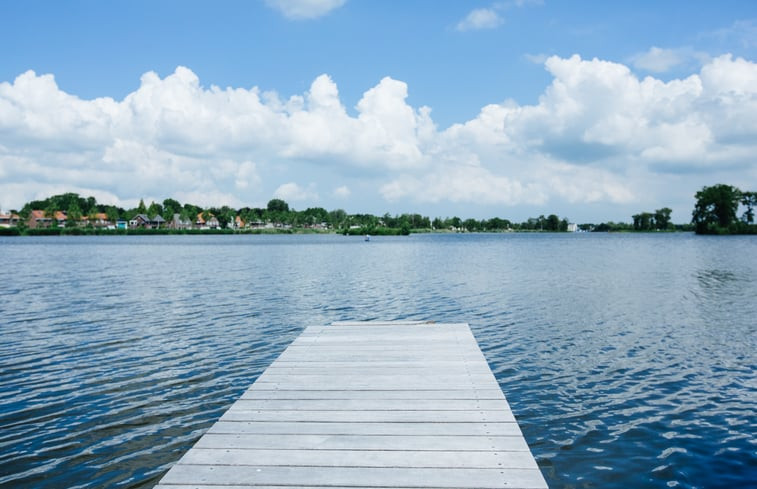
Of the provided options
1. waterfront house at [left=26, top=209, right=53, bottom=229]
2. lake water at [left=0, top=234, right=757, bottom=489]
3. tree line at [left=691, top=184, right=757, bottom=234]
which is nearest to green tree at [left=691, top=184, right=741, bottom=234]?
tree line at [left=691, top=184, right=757, bottom=234]

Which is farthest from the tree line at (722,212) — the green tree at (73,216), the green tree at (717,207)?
the green tree at (73,216)

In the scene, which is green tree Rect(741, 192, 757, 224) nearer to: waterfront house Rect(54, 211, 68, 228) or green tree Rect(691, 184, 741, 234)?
green tree Rect(691, 184, 741, 234)

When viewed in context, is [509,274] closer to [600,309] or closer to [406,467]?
[600,309]

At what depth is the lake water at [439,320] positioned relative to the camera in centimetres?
809

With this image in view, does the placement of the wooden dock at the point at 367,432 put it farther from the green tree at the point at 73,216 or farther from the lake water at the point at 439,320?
the green tree at the point at 73,216

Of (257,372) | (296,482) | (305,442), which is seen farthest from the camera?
(257,372)

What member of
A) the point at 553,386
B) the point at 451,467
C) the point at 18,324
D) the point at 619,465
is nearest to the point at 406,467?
the point at 451,467

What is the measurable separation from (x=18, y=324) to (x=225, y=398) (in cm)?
1326

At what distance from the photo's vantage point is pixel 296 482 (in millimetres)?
4531

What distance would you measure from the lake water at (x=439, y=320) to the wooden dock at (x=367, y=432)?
2.12 metres

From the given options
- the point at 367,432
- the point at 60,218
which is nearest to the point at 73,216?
the point at 60,218

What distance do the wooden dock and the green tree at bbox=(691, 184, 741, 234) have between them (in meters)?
198

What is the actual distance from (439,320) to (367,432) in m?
15.0

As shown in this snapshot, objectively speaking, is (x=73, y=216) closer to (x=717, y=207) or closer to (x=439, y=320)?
(x=439, y=320)
